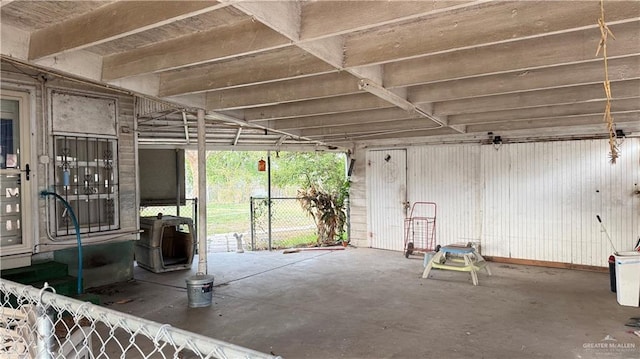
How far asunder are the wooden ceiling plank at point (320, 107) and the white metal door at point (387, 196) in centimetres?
346

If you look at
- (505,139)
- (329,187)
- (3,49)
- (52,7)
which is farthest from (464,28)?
(329,187)

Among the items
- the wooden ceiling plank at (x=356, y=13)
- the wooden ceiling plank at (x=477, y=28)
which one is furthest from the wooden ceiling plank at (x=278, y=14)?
the wooden ceiling plank at (x=477, y=28)

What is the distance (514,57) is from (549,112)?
2.45 meters

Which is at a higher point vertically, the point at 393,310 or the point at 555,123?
the point at 555,123

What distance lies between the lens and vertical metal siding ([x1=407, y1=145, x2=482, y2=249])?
742 centimetres

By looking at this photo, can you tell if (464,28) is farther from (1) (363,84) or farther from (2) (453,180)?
(2) (453,180)

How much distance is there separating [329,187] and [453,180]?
3.49 metres

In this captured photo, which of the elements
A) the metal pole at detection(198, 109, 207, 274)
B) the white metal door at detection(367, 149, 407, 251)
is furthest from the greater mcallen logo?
the white metal door at detection(367, 149, 407, 251)

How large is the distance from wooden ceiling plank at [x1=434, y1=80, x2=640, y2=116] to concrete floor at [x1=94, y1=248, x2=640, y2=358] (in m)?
2.38

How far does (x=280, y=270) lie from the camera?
6.63m

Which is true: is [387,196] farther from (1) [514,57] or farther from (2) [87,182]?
(2) [87,182]

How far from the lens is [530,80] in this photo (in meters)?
3.88

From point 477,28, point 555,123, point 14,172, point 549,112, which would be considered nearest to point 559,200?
point 555,123

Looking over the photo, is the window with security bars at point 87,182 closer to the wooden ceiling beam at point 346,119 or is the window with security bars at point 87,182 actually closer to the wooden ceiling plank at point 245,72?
the wooden ceiling plank at point 245,72
